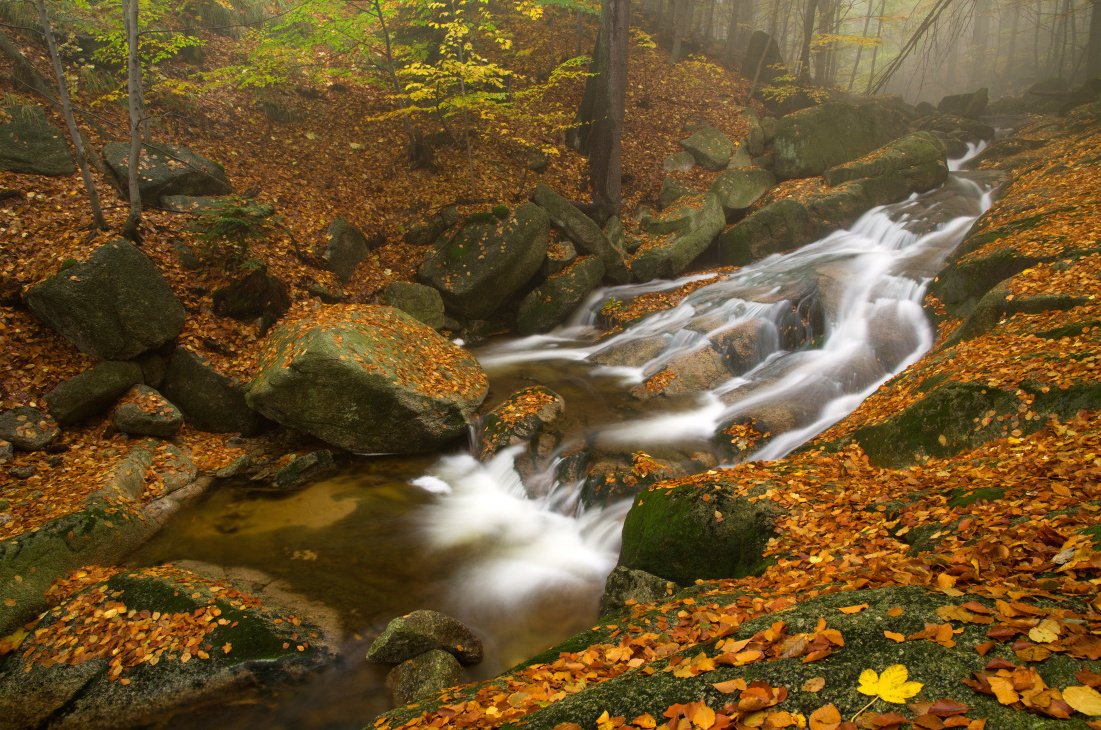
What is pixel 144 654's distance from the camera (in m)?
4.40

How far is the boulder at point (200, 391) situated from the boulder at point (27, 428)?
58.8 inches

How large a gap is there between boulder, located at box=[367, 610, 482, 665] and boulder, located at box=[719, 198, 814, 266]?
1209 centimetres

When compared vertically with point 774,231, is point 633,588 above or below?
below

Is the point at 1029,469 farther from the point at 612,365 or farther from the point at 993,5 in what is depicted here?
the point at 993,5

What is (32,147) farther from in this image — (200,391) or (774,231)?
(774,231)

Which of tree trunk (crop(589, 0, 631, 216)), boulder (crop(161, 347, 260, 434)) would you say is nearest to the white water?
tree trunk (crop(589, 0, 631, 216))

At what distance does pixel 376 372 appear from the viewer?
7.86 m

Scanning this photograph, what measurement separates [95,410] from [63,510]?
2.24 meters

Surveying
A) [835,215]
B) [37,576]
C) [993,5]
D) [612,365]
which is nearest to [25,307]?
[37,576]

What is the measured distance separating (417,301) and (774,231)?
31.1ft

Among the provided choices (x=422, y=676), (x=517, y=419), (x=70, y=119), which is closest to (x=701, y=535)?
(x=422, y=676)

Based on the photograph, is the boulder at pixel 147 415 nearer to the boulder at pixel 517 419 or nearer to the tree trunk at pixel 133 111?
the tree trunk at pixel 133 111

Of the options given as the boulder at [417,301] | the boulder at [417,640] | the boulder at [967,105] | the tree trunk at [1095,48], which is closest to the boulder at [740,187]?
the boulder at [417,301]

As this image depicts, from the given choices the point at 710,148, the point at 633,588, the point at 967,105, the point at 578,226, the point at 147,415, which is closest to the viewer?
the point at 633,588
